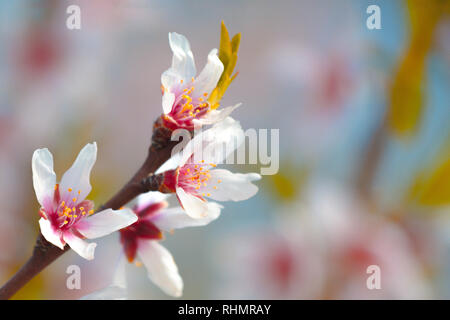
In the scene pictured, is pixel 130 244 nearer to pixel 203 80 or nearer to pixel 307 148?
pixel 203 80

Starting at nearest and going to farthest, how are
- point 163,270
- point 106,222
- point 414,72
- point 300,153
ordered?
point 106,222, point 163,270, point 414,72, point 300,153

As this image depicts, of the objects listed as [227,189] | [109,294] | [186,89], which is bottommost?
[109,294]

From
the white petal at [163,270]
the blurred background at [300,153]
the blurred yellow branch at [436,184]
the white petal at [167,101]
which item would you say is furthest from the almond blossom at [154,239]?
the blurred yellow branch at [436,184]

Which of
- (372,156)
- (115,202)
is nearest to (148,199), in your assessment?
(115,202)

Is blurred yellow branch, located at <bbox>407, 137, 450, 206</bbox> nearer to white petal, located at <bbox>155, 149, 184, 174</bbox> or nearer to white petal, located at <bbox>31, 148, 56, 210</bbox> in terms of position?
white petal, located at <bbox>155, 149, 184, 174</bbox>

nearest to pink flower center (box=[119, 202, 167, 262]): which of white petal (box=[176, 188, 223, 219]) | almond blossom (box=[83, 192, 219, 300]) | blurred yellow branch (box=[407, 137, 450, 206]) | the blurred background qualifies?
almond blossom (box=[83, 192, 219, 300])

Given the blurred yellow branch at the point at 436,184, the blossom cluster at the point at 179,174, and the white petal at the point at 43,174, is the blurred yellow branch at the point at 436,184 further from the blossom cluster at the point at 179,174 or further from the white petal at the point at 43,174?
the white petal at the point at 43,174

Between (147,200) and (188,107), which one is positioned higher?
(188,107)

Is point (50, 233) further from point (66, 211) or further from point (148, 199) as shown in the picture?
point (148, 199)
